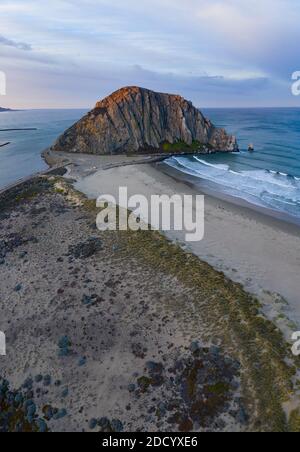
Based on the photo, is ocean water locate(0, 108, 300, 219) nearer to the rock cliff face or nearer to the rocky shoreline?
the rock cliff face

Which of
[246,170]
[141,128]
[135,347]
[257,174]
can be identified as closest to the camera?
[135,347]

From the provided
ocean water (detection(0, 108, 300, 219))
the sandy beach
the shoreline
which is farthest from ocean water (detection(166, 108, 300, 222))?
the sandy beach

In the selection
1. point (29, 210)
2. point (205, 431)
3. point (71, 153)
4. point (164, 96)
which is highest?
point (164, 96)

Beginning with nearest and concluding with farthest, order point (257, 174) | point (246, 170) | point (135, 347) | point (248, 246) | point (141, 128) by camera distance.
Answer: point (135, 347) < point (248, 246) < point (257, 174) < point (246, 170) < point (141, 128)

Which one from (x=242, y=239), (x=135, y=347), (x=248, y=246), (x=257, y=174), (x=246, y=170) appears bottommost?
(x=135, y=347)

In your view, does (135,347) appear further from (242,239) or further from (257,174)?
(257,174)

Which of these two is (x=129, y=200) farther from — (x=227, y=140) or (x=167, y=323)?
(x=227, y=140)

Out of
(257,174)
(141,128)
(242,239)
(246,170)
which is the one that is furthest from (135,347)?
(141,128)

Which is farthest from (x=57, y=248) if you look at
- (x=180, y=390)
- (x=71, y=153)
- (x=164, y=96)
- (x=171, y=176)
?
(x=164, y=96)
